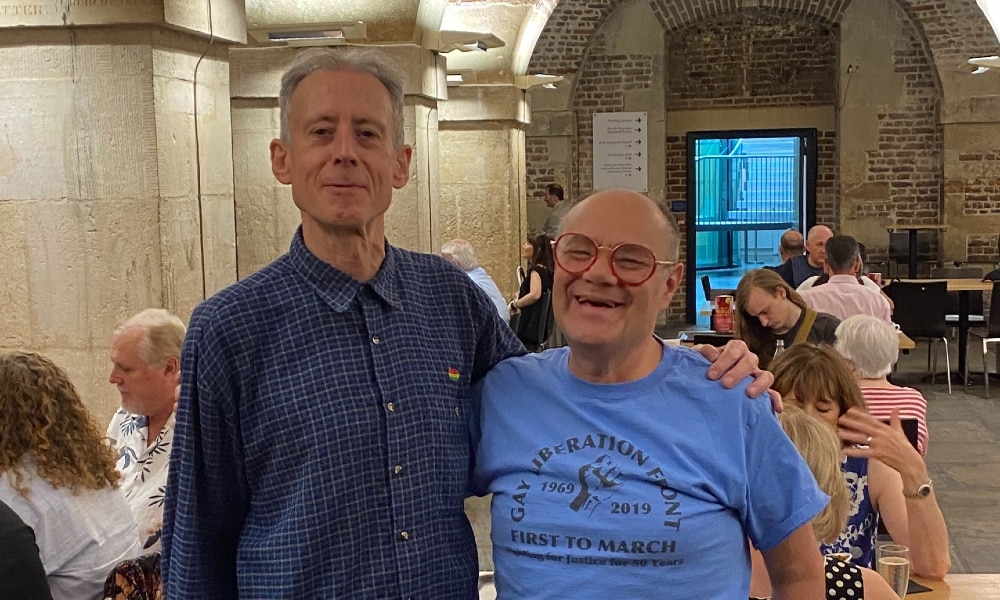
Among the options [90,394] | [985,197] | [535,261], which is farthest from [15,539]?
[985,197]

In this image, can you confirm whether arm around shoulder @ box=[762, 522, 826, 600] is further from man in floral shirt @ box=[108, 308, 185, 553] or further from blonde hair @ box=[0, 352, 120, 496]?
man in floral shirt @ box=[108, 308, 185, 553]

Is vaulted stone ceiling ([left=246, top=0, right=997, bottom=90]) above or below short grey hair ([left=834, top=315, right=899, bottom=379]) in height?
above

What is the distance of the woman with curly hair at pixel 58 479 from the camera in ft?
8.89

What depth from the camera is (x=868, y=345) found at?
14.5 ft

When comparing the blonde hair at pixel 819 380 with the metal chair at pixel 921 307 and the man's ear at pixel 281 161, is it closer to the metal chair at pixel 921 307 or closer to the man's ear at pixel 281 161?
the man's ear at pixel 281 161

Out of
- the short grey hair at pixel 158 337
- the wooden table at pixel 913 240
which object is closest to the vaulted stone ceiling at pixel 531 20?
the wooden table at pixel 913 240

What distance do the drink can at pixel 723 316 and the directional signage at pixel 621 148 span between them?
8358 millimetres

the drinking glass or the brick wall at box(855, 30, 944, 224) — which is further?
the brick wall at box(855, 30, 944, 224)

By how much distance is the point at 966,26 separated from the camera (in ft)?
44.7

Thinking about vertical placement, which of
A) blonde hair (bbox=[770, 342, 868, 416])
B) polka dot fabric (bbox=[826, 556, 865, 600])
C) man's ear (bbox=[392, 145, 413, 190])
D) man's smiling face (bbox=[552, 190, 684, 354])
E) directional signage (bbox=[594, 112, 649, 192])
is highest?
directional signage (bbox=[594, 112, 649, 192])

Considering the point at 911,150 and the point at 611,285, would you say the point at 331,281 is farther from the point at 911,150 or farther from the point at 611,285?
the point at 911,150

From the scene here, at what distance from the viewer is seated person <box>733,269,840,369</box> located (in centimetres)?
528

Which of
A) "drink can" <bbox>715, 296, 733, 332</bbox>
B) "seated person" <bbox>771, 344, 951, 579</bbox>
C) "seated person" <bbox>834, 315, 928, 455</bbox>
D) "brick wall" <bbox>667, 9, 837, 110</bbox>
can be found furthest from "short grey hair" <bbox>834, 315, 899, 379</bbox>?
"brick wall" <bbox>667, 9, 837, 110</bbox>

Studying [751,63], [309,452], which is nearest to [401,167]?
[309,452]
